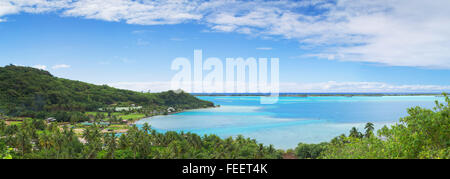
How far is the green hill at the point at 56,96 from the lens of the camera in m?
82.6

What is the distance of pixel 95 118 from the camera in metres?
73.6

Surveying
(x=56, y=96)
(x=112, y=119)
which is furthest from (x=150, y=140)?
(x=56, y=96)

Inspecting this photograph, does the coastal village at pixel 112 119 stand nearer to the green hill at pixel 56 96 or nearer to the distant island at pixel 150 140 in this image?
the distant island at pixel 150 140

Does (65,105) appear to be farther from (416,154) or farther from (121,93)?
(416,154)

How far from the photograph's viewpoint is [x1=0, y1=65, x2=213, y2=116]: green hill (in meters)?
82.6

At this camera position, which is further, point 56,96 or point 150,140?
point 56,96

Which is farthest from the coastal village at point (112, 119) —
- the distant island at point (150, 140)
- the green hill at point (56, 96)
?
the green hill at point (56, 96)

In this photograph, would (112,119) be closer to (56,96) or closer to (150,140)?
(56,96)

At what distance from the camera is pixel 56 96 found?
303 ft

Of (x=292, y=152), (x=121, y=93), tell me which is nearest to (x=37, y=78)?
(x=121, y=93)

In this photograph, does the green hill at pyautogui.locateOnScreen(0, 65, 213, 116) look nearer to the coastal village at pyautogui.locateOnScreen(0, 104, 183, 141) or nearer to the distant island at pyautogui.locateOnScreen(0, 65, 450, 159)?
the distant island at pyautogui.locateOnScreen(0, 65, 450, 159)
